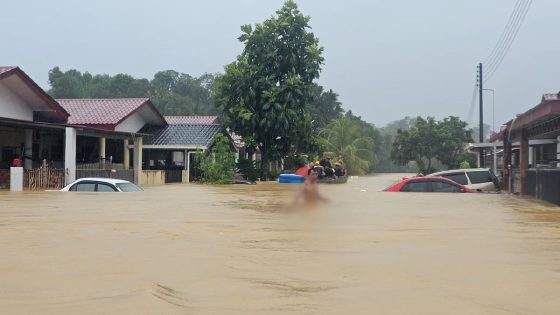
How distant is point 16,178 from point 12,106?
4460 mm

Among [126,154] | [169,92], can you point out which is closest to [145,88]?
[169,92]

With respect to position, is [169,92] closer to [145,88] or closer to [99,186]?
[145,88]

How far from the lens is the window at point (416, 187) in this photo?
53.4 ft

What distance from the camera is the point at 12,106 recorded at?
2467cm

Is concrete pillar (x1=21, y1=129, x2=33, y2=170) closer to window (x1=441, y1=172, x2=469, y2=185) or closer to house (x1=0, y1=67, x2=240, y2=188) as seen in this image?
house (x1=0, y1=67, x2=240, y2=188)

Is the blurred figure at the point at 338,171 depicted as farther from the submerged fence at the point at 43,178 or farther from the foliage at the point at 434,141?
the foliage at the point at 434,141

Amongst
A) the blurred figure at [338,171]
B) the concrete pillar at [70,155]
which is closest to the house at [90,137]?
the concrete pillar at [70,155]

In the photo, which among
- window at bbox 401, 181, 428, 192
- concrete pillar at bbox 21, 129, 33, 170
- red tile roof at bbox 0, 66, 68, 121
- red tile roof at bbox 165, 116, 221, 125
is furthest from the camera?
red tile roof at bbox 165, 116, 221, 125

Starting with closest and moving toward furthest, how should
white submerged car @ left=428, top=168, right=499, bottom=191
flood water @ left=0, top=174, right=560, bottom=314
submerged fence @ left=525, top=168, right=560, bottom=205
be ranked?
1. flood water @ left=0, top=174, right=560, bottom=314
2. submerged fence @ left=525, top=168, right=560, bottom=205
3. white submerged car @ left=428, top=168, right=499, bottom=191

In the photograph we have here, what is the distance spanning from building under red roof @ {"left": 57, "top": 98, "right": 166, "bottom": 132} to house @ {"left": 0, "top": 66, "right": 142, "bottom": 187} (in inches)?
33.9

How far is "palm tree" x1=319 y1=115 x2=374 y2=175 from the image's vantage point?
4832cm

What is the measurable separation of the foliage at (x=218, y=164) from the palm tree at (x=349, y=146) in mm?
17035

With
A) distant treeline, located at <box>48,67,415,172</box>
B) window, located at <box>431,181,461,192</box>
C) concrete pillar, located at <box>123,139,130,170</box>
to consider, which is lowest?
window, located at <box>431,181,461,192</box>

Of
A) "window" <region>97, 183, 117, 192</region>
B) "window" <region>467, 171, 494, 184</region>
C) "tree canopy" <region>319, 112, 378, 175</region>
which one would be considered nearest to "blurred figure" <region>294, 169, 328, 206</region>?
"window" <region>97, 183, 117, 192</region>
